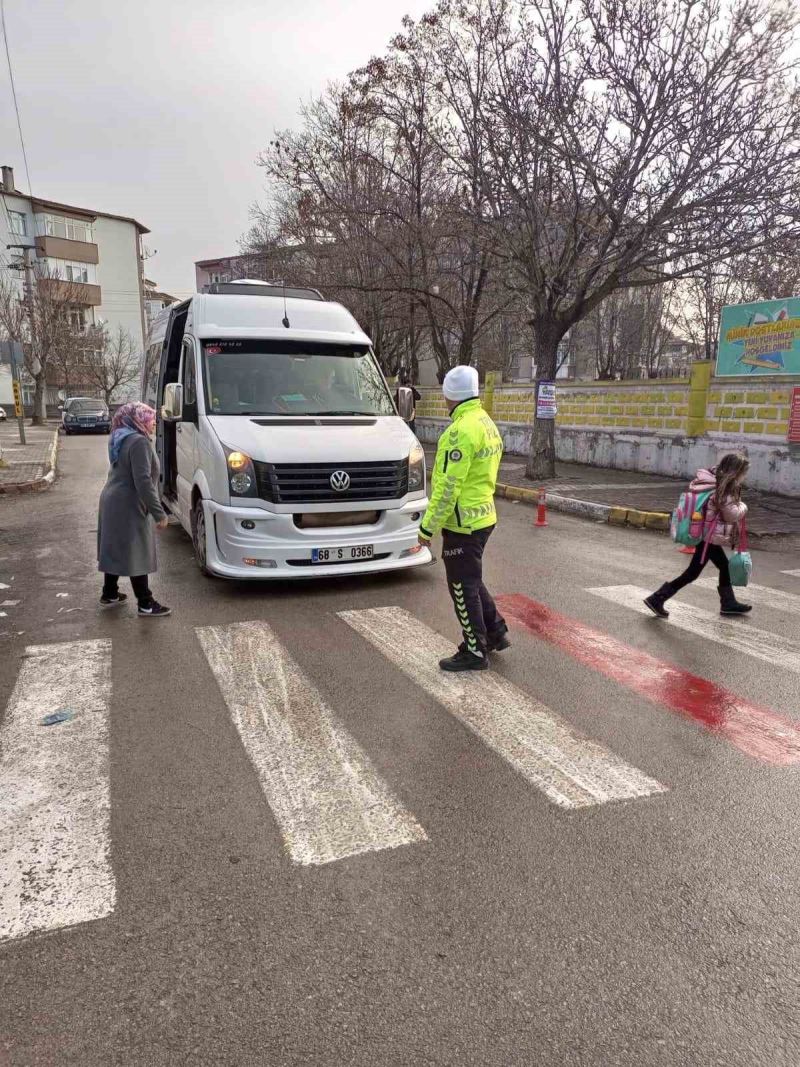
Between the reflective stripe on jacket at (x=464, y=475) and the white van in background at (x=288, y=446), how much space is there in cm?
198

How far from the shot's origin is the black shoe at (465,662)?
5.02 meters

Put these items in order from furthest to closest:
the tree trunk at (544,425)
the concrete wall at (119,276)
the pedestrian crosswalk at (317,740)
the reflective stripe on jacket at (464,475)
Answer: the concrete wall at (119,276), the tree trunk at (544,425), the reflective stripe on jacket at (464,475), the pedestrian crosswalk at (317,740)

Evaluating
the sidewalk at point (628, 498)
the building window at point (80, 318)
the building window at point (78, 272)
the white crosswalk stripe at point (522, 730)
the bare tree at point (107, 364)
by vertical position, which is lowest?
the white crosswalk stripe at point (522, 730)

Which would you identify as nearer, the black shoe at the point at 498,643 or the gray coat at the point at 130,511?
the black shoe at the point at 498,643

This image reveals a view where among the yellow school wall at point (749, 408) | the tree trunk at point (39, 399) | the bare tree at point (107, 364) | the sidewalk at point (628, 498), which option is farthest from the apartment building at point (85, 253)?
the yellow school wall at point (749, 408)

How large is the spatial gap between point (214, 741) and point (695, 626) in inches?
159

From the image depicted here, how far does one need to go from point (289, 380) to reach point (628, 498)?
7.09 metres

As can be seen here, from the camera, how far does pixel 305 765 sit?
12.1ft

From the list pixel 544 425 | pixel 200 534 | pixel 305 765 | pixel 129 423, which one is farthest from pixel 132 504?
pixel 544 425

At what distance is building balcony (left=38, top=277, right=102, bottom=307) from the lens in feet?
139

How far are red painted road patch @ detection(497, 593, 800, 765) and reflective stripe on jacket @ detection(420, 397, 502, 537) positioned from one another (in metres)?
1.33

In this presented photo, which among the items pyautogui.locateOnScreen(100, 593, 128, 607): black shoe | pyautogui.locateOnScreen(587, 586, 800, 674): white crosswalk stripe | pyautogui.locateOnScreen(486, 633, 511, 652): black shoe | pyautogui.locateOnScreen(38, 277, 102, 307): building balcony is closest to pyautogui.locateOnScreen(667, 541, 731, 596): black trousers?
pyautogui.locateOnScreen(587, 586, 800, 674): white crosswalk stripe

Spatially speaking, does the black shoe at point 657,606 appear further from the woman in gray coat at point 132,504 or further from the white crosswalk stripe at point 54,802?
the white crosswalk stripe at point 54,802

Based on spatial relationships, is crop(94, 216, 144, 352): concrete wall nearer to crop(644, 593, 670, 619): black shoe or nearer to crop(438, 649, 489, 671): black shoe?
crop(644, 593, 670, 619): black shoe
